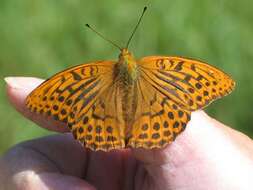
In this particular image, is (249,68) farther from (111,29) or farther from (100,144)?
(100,144)

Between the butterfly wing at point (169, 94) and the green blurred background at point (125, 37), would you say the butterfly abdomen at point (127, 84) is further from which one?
the green blurred background at point (125, 37)

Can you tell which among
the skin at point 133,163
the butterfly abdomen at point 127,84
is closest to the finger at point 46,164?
the skin at point 133,163

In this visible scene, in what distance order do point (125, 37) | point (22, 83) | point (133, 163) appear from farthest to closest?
point (125, 37)
point (133, 163)
point (22, 83)

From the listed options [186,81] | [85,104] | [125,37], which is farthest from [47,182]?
[125,37]

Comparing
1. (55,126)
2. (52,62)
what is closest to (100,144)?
(55,126)

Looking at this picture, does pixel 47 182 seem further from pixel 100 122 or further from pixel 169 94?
pixel 169 94

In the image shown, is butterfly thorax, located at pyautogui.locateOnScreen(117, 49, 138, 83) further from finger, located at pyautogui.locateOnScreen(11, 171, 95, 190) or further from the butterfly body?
finger, located at pyautogui.locateOnScreen(11, 171, 95, 190)
